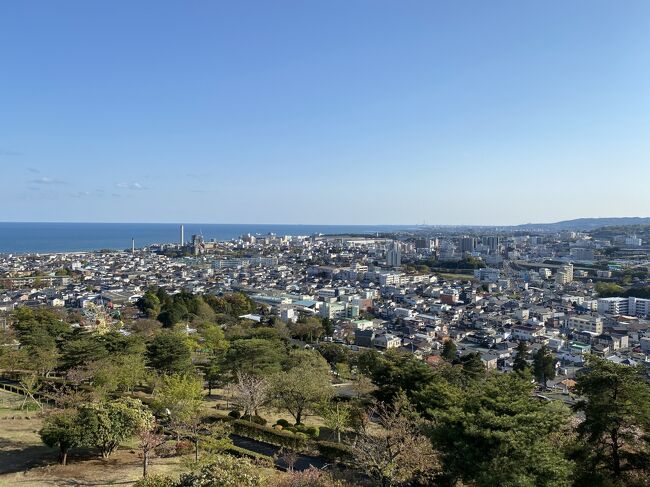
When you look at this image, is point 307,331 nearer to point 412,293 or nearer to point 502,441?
point 412,293

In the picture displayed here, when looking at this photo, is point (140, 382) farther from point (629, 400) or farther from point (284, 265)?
point (284, 265)

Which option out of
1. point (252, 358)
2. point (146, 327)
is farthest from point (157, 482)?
point (146, 327)

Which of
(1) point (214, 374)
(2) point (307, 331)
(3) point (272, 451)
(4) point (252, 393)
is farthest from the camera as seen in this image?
(2) point (307, 331)

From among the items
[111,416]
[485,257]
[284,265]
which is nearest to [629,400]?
[111,416]

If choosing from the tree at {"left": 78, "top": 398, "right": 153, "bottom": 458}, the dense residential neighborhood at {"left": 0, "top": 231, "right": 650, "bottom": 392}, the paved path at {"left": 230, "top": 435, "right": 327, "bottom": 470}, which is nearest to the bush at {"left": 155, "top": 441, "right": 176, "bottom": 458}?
the tree at {"left": 78, "top": 398, "right": 153, "bottom": 458}

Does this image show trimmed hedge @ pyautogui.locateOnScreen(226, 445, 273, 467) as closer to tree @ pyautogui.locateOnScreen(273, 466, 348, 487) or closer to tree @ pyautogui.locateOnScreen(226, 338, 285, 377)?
tree @ pyautogui.locateOnScreen(273, 466, 348, 487)

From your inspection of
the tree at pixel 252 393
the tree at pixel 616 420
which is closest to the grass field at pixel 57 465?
the tree at pixel 252 393
